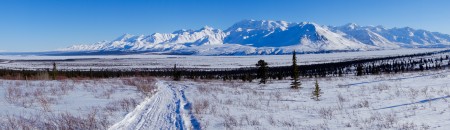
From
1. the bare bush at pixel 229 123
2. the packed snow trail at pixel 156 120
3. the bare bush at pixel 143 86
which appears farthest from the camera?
the bare bush at pixel 143 86

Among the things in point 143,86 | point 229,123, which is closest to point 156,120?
point 229,123

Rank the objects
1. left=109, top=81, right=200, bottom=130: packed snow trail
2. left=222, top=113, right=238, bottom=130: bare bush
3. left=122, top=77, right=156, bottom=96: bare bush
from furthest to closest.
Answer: left=122, top=77, right=156, bottom=96: bare bush, left=222, top=113, right=238, bottom=130: bare bush, left=109, top=81, right=200, bottom=130: packed snow trail

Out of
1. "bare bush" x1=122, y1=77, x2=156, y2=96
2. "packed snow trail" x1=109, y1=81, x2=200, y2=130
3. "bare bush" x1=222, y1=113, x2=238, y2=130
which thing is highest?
"packed snow trail" x1=109, y1=81, x2=200, y2=130

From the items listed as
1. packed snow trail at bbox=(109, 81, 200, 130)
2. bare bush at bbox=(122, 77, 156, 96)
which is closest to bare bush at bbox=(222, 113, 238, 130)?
packed snow trail at bbox=(109, 81, 200, 130)

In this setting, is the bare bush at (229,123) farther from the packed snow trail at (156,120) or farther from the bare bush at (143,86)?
the bare bush at (143,86)

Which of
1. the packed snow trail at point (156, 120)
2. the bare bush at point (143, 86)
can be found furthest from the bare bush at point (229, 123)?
the bare bush at point (143, 86)

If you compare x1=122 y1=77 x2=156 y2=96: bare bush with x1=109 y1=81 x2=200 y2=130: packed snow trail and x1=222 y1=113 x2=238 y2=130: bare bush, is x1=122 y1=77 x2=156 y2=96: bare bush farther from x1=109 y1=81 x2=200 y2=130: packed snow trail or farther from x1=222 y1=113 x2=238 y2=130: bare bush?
x1=222 y1=113 x2=238 y2=130: bare bush

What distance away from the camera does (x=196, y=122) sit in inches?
477

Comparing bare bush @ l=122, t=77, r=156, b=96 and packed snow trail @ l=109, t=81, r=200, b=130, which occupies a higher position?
packed snow trail @ l=109, t=81, r=200, b=130

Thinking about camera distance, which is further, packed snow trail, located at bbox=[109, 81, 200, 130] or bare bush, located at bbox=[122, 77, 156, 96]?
bare bush, located at bbox=[122, 77, 156, 96]

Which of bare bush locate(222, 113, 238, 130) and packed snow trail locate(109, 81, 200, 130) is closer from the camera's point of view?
packed snow trail locate(109, 81, 200, 130)

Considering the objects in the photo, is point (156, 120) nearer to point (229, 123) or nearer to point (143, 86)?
point (229, 123)

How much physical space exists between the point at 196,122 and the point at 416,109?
9.26 m

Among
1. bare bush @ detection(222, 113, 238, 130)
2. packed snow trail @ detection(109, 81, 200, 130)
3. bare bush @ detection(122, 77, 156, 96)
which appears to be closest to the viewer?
packed snow trail @ detection(109, 81, 200, 130)
